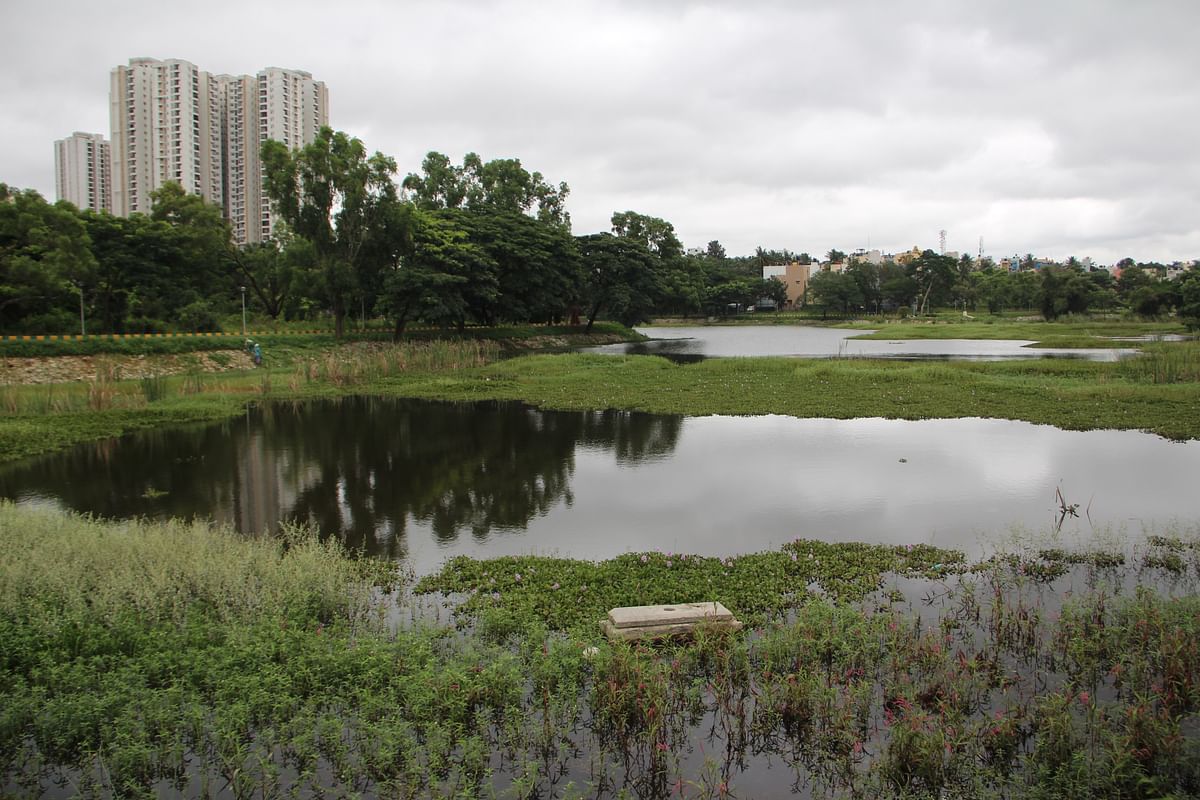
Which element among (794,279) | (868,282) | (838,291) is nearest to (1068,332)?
(838,291)

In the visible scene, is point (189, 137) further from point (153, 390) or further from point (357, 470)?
point (357, 470)


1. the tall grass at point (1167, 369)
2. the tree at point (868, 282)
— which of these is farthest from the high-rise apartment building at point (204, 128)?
the tree at point (868, 282)

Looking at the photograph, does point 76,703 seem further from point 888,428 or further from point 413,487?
point 888,428

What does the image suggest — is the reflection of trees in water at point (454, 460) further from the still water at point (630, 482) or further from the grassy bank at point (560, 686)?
the grassy bank at point (560, 686)

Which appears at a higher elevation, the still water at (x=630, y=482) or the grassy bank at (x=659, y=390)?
the grassy bank at (x=659, y=390)

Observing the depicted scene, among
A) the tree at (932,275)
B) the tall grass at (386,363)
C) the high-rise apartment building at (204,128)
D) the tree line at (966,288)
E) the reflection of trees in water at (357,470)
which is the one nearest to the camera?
the reflection of trees in water at (357,470)

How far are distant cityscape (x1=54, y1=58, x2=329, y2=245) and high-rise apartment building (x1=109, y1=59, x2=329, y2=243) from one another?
8 cm

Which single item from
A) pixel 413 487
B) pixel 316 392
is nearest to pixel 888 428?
pixel 413 487

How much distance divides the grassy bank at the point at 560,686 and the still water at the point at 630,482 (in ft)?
6.96

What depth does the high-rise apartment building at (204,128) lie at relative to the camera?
2474 inches

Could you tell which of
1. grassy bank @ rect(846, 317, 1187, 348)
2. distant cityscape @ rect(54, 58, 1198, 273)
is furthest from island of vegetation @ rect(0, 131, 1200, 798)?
distant cityscape @ rect(54, 58, 1198, 273)

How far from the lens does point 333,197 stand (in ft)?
125

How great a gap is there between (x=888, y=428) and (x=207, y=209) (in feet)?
126

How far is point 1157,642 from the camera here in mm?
6203
